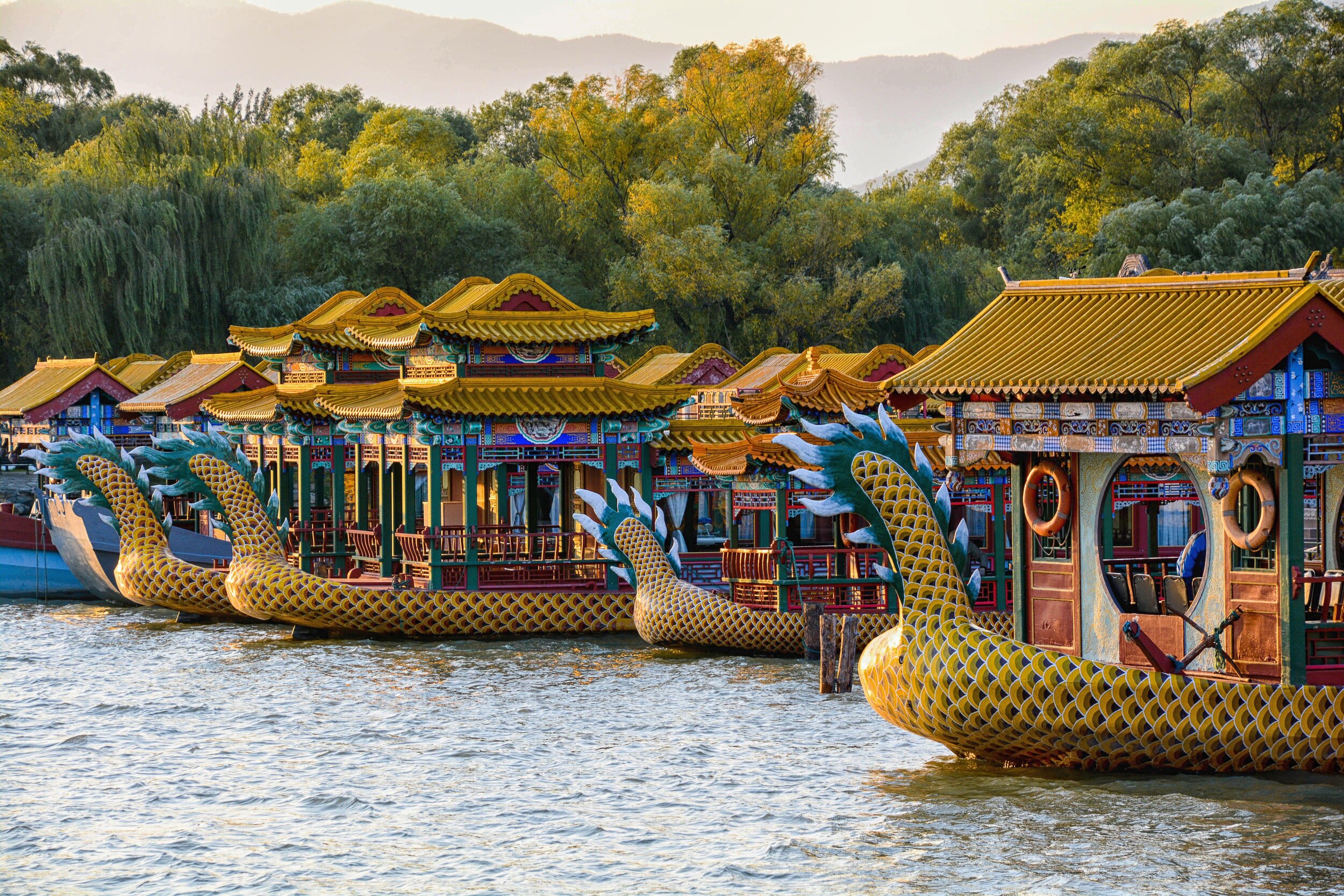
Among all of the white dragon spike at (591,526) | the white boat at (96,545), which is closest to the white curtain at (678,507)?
the white dragon spike at (591,526)

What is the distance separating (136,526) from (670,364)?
13.2 m

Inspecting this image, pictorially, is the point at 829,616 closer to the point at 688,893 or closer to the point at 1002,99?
the point at 688,893

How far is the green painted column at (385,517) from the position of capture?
24.9m

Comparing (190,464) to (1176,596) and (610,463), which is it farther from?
(1176,596)

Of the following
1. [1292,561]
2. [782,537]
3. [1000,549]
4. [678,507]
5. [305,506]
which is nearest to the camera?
[1292,561]

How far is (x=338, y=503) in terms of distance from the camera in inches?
1073

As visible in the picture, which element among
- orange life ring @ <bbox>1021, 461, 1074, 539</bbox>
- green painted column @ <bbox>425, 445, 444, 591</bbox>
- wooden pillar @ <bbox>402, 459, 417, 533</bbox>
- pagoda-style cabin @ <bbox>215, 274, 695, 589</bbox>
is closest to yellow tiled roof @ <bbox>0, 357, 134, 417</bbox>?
pagoda-style cabin @ <bbox>215, 274, 695, 589</bbox>

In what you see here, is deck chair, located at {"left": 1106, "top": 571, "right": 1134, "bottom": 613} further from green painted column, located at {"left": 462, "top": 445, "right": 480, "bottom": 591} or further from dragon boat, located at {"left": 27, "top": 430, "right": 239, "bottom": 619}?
dragon boat, located at {"left": 27, "top": 430, "right": 239, "bottom": 619}

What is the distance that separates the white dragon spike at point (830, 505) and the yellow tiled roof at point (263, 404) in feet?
46.8

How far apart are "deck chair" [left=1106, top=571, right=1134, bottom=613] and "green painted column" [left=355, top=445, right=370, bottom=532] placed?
14.2 metres

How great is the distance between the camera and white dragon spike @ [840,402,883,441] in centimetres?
1352

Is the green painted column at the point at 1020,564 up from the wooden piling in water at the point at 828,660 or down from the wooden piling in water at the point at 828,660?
up

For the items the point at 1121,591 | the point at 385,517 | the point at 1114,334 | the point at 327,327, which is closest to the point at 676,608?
the point at 385,517

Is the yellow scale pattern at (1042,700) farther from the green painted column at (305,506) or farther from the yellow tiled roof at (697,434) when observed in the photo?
the green painted column at (305,506)
